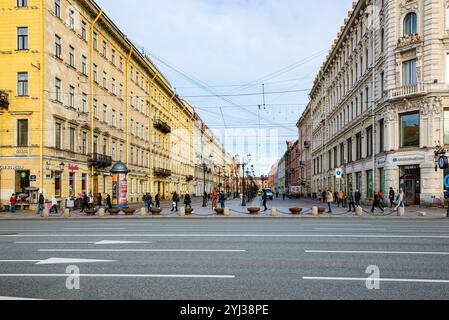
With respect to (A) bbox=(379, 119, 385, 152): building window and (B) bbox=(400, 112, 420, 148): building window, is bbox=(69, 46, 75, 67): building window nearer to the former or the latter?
(A) bbox=(379, 119, 385, 152): building window

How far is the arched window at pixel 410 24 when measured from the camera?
33.3 m

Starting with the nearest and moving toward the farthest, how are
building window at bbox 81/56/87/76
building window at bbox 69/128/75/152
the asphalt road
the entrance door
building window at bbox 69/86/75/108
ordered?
the asphalt road → the entrance door → building window at bbox 69/128/75/152 → building window at bbox 69/86/75/108 → building window at bbox 81/56/87/76

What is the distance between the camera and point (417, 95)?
32.4m

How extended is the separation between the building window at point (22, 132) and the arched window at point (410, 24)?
32.1 metres

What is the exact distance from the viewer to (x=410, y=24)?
3375 cm

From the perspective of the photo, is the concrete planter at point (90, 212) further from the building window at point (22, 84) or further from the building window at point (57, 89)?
the building window at point (22, 84)

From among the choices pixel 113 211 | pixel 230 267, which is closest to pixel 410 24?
pixel 113 211

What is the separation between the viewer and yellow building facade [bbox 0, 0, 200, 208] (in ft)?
103

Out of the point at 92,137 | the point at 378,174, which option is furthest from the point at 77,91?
the point at 378,174

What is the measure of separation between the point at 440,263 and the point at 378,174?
30.3 metres

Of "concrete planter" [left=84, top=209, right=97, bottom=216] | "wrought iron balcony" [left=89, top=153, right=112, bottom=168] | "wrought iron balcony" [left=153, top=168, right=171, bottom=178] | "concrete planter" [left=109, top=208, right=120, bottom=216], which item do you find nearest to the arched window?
"concrete planter" [left=109, top=208, right=120, bottom=216]

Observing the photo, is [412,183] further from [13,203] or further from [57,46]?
[57,46]

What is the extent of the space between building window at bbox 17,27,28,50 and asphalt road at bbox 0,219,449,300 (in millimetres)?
23670
